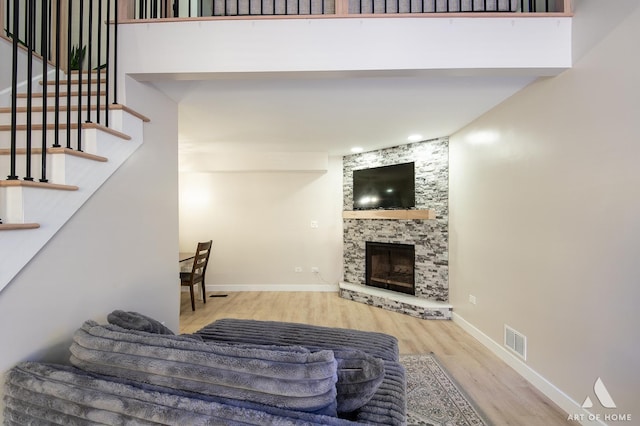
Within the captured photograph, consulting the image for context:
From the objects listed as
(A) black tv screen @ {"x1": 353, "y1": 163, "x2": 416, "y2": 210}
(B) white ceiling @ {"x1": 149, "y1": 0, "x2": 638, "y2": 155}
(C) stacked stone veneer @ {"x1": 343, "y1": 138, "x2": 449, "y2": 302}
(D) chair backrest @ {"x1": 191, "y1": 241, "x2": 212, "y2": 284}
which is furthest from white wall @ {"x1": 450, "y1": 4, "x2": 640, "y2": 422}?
(D) chair backrest @ {"x1": 191, "y1": 241, "x2": 212, "y2": 284}

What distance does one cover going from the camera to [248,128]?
332 cm

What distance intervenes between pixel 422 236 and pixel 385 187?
0.90 m

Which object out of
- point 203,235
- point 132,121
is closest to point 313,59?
point 132,121

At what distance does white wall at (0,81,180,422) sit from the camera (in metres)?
1.29

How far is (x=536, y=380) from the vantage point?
2.14 meters

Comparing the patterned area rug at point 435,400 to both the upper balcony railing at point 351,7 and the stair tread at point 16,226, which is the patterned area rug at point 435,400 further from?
the upper balcony railing at point 351,7

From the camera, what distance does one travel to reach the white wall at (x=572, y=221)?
60.2 inches

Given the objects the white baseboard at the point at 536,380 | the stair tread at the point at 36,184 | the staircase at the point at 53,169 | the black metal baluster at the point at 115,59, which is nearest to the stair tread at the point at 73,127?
the staircase at the point at 53,169

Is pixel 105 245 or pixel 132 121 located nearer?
pixel 105 245

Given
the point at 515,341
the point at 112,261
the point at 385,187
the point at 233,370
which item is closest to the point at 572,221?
the point at 515,341

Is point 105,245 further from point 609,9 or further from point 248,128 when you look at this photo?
point 609,9

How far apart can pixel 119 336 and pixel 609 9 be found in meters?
2.94

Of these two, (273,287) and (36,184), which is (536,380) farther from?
(273,287)

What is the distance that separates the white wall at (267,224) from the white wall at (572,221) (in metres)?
2.60
